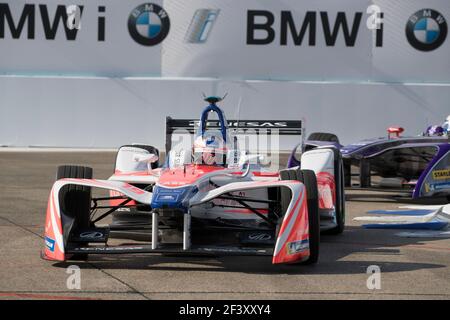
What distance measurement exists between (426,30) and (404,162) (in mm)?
12653

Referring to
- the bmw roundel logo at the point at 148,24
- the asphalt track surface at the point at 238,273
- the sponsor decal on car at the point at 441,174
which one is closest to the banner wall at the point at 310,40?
the bmw roundel logo at the point at 148,24

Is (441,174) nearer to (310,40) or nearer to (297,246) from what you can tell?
(297,246)

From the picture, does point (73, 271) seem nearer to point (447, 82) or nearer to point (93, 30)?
point (93, 30)

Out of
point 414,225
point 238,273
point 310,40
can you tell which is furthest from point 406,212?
point 310,40

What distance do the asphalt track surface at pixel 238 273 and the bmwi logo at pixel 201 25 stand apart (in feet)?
50.6

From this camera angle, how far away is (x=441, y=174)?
13.7 m

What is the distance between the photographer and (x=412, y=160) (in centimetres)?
1473

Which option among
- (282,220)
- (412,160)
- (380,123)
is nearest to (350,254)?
(282,220)

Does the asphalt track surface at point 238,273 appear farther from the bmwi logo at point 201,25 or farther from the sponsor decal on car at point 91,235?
the bmwi logo at point 201,25

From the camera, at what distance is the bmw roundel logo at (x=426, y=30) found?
2653cm

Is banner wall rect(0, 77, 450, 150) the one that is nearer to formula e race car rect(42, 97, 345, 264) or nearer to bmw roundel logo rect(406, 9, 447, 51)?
bmw roundel logo rect(406, 9, 447, 51)

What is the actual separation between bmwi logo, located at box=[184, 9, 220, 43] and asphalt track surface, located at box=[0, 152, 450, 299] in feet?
50.6

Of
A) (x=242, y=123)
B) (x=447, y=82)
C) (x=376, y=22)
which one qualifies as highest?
(x=376, y=22)

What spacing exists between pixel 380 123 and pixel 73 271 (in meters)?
19.0
